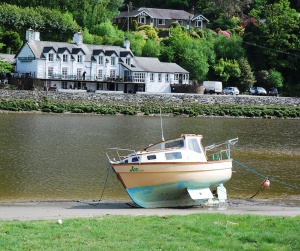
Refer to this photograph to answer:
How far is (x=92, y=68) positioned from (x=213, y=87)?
18781mm

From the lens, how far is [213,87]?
95.9 meters

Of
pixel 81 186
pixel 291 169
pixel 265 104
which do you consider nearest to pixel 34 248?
pixel 81 186

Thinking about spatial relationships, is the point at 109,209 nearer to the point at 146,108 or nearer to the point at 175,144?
the point at 175,144

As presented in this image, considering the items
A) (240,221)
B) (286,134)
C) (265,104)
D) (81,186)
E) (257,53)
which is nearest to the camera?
(240,221)

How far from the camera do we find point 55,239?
1584 centimetres

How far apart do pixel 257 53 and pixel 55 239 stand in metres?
95.8

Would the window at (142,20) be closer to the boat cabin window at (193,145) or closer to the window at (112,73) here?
the window at (112,73)

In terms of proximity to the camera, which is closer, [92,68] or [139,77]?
[92,68]

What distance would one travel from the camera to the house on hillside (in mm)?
123812

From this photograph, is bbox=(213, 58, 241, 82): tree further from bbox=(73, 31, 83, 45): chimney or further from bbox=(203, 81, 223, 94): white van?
bbox=(73, 31, 83, 45): chimney

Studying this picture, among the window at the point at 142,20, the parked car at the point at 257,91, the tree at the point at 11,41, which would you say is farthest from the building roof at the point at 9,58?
the window at the point at 142,20

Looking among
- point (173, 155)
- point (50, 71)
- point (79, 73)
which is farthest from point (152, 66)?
point (173, 155)

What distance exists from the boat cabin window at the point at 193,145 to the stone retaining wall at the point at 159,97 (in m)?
50.5

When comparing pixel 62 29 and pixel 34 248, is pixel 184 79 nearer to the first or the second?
pixel 62 29
